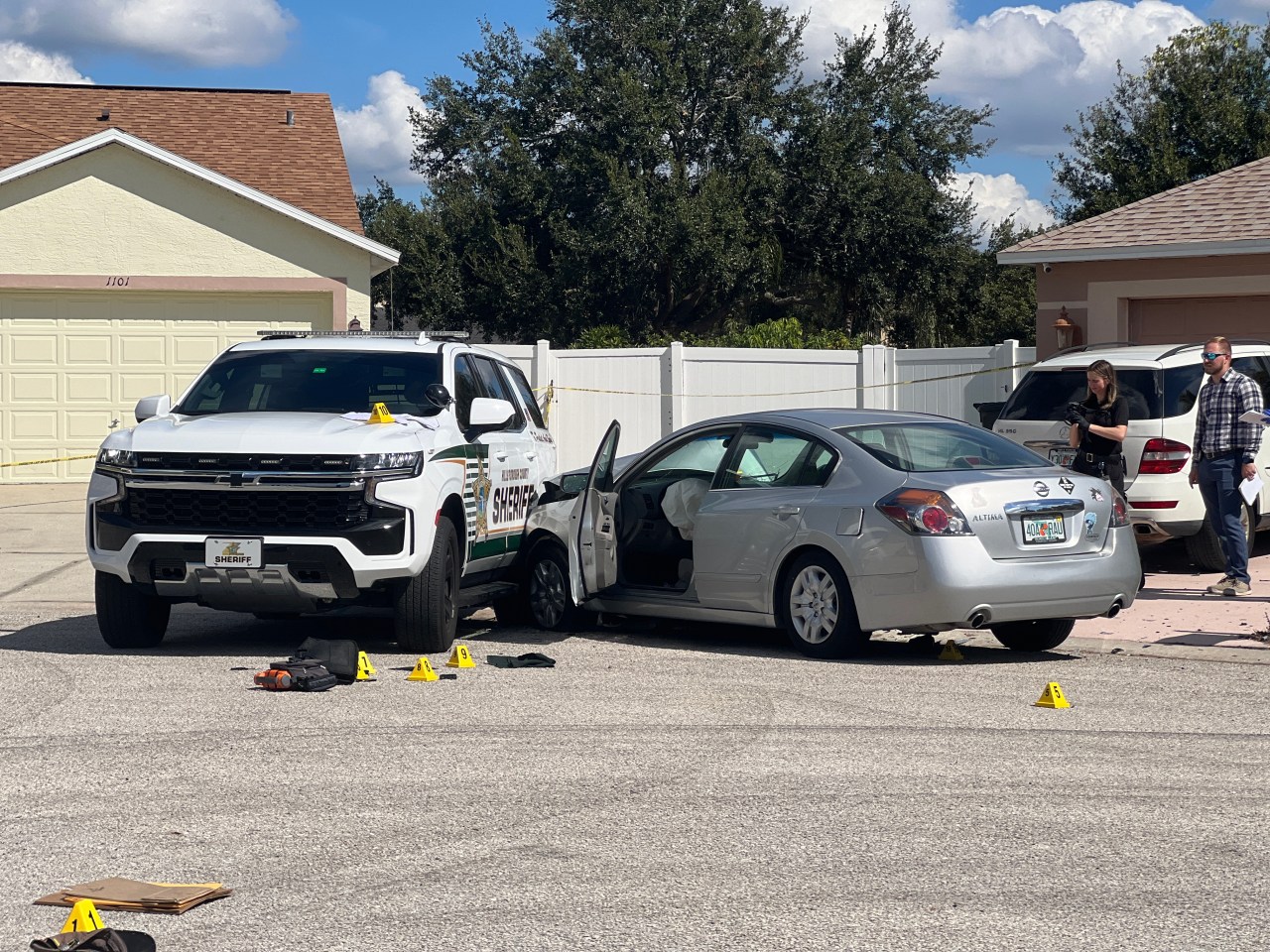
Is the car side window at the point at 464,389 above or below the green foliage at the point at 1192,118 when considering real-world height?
below

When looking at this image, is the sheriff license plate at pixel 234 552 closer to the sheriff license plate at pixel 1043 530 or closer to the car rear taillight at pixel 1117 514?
the sheriff license plate at pixel 1043 530

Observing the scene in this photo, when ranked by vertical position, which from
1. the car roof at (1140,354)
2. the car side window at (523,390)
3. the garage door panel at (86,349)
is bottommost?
the car side window at (523,390)

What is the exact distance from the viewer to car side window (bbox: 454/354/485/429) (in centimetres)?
1112

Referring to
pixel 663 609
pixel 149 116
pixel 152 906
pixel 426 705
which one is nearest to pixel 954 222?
pixel 149 116

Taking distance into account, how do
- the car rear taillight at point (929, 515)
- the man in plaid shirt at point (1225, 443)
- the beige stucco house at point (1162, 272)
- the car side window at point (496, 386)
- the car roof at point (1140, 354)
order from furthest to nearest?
1. the beige stucco house at point (1162, 272)
2. the car roof at point (1140, 354)
3. the man in plaid shirt at point (1225, 443)
4. the car side window at point (496, 386)
5. the car rear taillight at point (929, 515)

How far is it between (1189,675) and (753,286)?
31394mm

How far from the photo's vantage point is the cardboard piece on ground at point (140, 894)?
16.7ft

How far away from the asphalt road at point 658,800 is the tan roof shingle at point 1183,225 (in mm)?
9981

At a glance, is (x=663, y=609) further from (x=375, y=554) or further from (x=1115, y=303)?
(x=1115, y=303)

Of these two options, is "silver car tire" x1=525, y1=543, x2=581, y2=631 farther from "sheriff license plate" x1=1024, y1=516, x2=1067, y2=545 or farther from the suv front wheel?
the suv front wheel

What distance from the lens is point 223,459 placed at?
386 inches

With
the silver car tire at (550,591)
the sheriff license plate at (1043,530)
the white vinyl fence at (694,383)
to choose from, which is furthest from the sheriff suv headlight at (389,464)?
the white vinyl fence at (694,383)

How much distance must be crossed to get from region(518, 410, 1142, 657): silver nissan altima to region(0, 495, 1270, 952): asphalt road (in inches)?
15.7

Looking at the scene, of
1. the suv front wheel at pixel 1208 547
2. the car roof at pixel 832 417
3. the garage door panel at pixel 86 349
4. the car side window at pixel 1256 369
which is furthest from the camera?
the garage door panel at pixel 86 349
